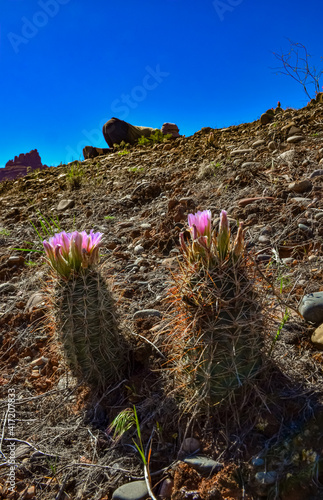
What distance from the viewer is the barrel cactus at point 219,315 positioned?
1713mm

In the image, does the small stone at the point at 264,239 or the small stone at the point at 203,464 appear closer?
the small stone at the point at 203,464

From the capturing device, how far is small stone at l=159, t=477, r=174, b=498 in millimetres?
1702

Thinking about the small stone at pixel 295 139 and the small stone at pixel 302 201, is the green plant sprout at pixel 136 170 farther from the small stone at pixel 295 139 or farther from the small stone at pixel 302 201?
the small stone at pixel 302 201

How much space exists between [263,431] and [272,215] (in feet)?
6.86

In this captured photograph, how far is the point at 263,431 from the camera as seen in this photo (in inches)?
68.4

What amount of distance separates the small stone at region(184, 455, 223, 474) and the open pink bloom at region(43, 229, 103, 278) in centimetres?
105

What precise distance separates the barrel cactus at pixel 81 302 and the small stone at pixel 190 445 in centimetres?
65

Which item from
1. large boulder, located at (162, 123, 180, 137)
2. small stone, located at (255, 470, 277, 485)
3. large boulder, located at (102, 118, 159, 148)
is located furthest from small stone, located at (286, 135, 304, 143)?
large boulder, located at (162, 123, 180, 137)

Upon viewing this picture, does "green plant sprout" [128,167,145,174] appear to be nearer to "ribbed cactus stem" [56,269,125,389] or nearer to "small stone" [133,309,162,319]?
"small stone" [133,309,162,319]

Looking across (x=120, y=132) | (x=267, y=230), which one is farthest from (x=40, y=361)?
(x=120, y=132)

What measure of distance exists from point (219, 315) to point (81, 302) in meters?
0.78

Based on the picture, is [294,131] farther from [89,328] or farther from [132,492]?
[132,492]

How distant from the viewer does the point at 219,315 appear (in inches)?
68.1

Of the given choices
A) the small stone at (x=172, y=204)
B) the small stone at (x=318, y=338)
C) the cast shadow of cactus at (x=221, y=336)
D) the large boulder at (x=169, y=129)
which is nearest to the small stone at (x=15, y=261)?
the small stone at (x=172, y=204)
